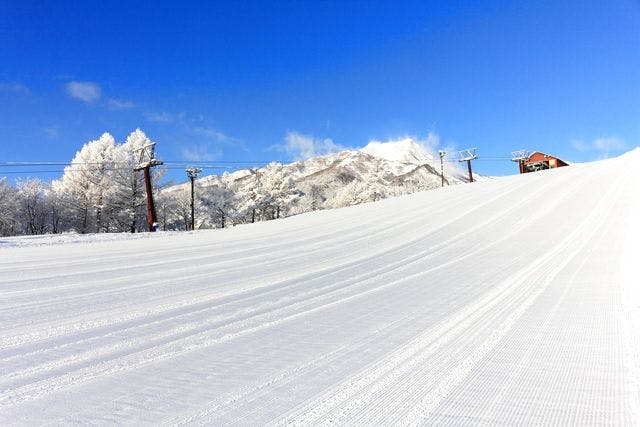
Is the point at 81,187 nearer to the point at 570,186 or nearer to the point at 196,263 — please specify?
the point at 196,263

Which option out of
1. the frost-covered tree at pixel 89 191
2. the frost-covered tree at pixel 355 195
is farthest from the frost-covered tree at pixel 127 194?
the frost-covered tree at pixel 355 195

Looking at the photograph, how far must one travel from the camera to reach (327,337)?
13.3ft

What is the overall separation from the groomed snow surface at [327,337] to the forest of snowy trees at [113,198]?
32.4 meters

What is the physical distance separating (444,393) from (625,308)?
3.29 meters

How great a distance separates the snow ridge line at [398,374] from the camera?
8.42ft

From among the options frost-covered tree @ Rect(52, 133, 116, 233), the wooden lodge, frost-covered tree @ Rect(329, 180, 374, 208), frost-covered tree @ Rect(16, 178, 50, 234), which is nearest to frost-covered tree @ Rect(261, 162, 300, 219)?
frost-covered tree @ Rect(329, 180, 374, 208)

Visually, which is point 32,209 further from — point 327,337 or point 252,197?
point 327,337

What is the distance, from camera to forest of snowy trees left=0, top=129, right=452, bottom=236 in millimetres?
39656

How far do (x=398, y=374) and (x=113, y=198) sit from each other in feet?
136

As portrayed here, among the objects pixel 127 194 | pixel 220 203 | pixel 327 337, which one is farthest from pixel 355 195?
pixel 327 337

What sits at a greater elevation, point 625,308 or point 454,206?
point 454,206

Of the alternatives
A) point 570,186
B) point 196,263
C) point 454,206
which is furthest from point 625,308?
point 570,186

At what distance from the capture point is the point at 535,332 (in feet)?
13.4

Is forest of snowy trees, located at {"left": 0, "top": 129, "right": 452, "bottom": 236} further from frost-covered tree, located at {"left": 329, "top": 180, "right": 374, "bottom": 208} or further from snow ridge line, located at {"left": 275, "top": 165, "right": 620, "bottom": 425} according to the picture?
snow ridge line, located at {"left": 275, "top": 165, "right": 620, "bottom": 425}
